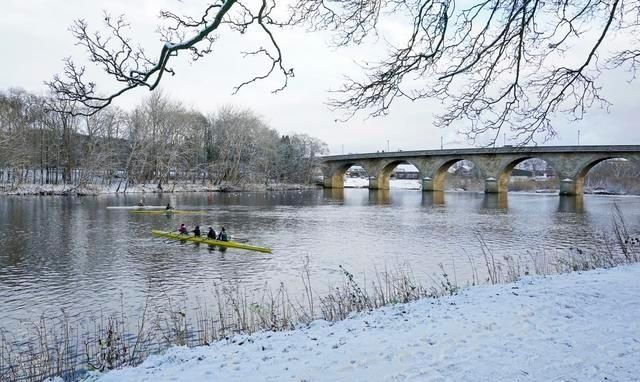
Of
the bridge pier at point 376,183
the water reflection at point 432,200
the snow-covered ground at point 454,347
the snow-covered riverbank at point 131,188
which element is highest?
the bridge pier at point 376,183

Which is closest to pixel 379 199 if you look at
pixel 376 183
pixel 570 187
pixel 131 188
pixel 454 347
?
pixel 570 187

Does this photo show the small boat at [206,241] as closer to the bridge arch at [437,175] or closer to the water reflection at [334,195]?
the water reflection at [334,195]

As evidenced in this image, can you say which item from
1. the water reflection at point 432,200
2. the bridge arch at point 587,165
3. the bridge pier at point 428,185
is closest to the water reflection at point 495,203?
the water reflection at point 432,200

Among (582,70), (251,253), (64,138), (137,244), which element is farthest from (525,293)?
(64,138)

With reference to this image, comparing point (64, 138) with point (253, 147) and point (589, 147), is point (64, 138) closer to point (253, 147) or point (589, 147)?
point (253, 147)

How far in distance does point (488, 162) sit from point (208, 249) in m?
50.0

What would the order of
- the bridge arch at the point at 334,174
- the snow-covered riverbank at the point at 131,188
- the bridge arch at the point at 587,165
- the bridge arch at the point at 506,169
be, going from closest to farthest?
the snow-covered riverbank at the point at 131,188
the bridge arch at the point at 587,165
the bridge arch at the point at 506,169
the bridge arch at the point at 334,174

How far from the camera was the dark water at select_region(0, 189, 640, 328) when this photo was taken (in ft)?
39.6

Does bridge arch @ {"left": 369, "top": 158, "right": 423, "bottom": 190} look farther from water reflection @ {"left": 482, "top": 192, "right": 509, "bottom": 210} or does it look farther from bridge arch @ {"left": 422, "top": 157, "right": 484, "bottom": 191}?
water reflection @ {"left": 482, "top": 192, "right": 509, "bottom": 210}

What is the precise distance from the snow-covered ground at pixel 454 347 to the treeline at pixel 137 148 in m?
43.4

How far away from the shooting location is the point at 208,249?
18312 millimetres

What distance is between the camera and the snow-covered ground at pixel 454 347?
3.96m

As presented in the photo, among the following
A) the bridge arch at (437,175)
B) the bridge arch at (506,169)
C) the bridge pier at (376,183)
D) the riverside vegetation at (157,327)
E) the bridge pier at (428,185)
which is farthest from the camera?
the bridge pier at (376,183)

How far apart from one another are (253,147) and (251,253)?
1984 inches
